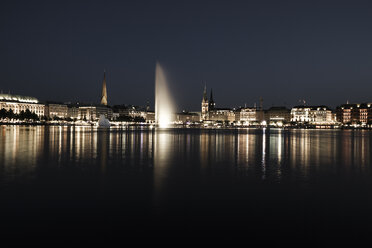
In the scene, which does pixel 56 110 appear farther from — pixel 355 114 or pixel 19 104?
pixel 355 114

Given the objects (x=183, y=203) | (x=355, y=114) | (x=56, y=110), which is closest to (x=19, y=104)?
(x=56, y=110)

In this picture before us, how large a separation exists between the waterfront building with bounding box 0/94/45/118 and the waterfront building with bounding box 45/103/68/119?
7.04 m

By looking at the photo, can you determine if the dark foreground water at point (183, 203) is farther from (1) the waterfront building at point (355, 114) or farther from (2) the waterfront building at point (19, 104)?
(1) the waterfront building at point (355, 114)

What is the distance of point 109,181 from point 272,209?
21.0 feet

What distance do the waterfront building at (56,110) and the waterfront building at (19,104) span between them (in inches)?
277

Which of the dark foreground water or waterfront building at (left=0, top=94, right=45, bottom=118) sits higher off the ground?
waterfront building at (left=0, top=94, right=45, bottom=118)

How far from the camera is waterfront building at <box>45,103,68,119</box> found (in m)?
186

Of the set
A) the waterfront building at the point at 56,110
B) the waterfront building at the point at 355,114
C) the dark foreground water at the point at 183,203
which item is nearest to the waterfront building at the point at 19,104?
the waterfront building at the point at 56,110

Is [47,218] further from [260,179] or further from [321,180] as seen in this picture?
[321,180]

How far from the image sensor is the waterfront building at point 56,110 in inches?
7318

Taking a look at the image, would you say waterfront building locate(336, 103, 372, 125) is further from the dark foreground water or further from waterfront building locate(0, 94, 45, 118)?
the dark foreground water

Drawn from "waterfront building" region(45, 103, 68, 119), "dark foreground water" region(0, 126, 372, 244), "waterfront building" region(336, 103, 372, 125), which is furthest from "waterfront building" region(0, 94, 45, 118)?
"dark foreground water" region(0, 126, 372, 244)

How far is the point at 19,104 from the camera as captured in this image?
531 feet

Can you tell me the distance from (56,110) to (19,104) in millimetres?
30083
